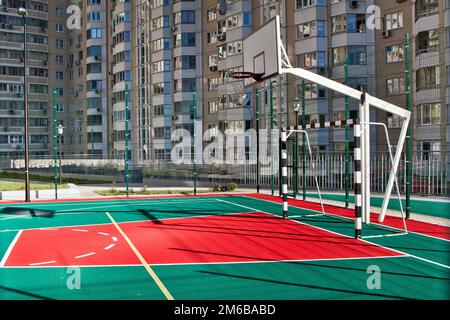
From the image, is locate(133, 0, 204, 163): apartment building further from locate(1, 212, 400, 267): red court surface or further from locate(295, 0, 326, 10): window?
locate(1, 212, 400, 267): red court surface

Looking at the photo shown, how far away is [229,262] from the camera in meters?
10.9

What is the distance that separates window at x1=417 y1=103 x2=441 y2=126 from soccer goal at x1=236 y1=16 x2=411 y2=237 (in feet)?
71.8

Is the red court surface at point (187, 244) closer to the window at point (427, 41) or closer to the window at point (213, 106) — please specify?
the window at point (427, 41)

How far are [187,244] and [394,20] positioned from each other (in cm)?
3580

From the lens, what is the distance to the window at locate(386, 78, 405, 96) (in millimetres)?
41219

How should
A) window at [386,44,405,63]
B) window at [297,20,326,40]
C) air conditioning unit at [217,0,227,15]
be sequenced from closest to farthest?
window at [386,44,405,63]
window at [297,20,326,40]
air conditioning unit at [217,0,227,15]

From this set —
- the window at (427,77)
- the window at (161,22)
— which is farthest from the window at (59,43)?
the window at (427,77)

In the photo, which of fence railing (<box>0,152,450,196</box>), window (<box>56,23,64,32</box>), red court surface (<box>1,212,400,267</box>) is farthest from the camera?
window (<box>56,23,64,32</box>)

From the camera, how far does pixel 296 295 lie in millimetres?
8273

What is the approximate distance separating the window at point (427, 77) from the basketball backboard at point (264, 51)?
23.2 metres

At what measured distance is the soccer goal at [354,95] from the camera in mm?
14750

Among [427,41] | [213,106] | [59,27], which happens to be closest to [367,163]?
[427,41]

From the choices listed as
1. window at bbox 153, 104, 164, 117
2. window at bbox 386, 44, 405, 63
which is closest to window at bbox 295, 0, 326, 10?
window at bbox 386, 44, 405, 63
